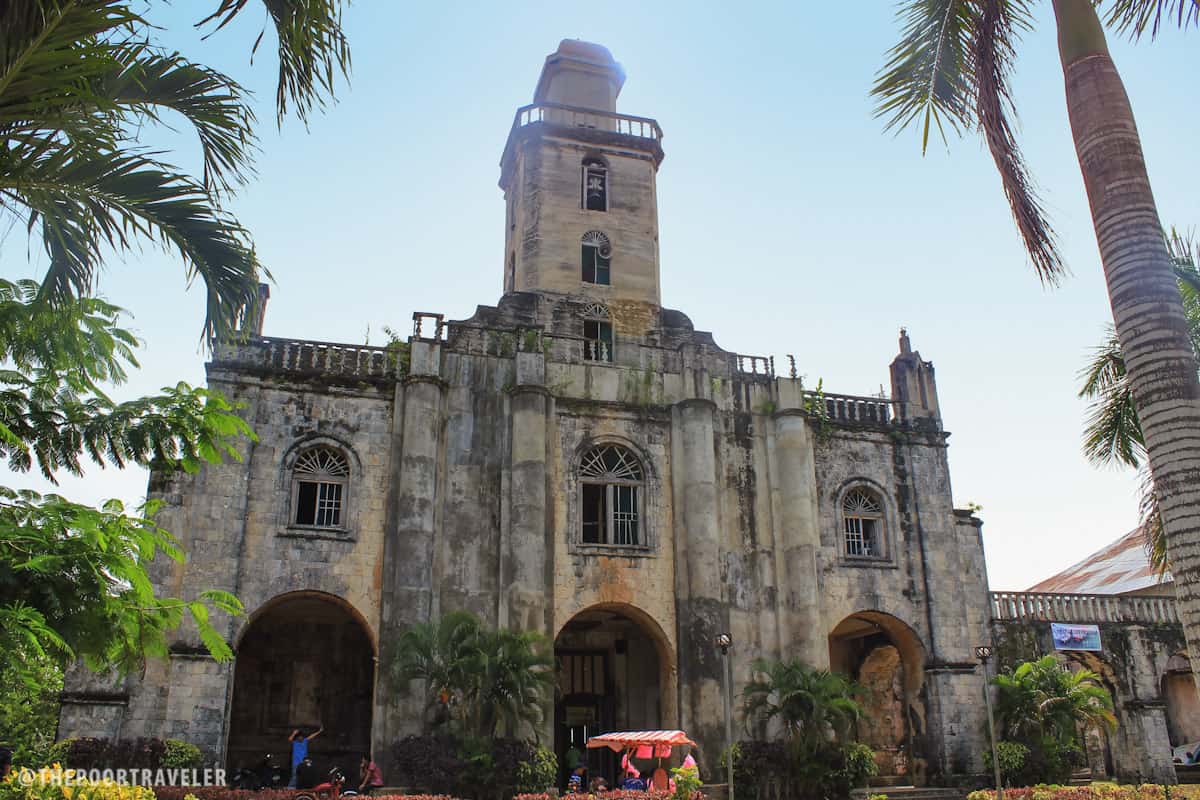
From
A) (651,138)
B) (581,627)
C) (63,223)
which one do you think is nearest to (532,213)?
(651,138)

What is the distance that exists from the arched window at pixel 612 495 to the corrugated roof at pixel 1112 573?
15.3 metres

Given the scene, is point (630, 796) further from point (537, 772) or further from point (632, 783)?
point (537, 772)

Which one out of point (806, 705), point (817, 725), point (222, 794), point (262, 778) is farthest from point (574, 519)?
point (222, 794)

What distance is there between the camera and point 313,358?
22.9 m

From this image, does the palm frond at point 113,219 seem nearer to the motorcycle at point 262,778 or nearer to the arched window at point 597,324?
the motorcycle at point 262,778

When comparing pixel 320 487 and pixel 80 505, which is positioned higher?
pixel 320 487

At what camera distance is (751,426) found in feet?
82.4

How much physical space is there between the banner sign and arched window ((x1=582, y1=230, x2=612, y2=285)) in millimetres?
14836

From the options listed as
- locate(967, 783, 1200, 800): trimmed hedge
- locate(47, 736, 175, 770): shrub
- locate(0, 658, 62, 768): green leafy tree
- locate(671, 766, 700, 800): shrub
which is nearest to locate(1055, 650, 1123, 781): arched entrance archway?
locate(967, 783, 1200, 800): trimmed hedge

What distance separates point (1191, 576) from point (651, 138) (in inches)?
889

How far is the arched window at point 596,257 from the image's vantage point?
2681cm

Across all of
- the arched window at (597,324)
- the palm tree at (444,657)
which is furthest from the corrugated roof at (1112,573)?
the palm tree at (444,657)

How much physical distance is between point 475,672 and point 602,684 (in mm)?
7459

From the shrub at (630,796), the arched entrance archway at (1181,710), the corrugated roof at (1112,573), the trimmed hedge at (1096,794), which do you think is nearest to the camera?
the shrub at (630,796)
